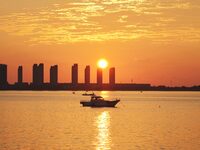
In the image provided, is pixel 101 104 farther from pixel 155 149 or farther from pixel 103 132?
pixel 155 149

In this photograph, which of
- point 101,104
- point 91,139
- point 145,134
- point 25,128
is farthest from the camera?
point 101,104

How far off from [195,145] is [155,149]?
7850mm

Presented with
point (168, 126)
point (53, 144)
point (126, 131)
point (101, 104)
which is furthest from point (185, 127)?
point (101, 104)

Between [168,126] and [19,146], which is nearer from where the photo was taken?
[19,146]

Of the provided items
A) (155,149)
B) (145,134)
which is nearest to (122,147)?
(155,149)

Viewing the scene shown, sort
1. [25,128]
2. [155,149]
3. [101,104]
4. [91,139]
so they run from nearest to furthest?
[155,149] < [91,139] < [25,128] < [101,104]

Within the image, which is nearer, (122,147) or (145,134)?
(122,147)

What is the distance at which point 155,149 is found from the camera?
7381cm

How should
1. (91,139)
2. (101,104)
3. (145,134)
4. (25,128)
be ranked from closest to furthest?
1. (91,139)
2. (145,134)
3. (25,128)
4. (101,104)

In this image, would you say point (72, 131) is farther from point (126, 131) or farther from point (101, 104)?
point (101, 104)

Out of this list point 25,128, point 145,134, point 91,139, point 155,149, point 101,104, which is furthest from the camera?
point 101,104

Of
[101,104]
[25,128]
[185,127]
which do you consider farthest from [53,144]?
[101,104]

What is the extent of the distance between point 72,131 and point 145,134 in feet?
45.0

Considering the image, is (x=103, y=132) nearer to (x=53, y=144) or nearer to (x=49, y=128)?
(x=49, y=128)
